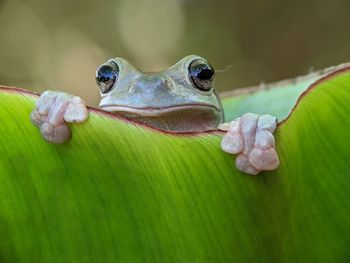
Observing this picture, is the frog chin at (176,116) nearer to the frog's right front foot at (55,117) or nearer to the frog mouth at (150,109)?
the frog mouth at (150,109)

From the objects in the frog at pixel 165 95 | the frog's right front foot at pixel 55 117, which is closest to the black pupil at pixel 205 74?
the frog at pixel 165 95

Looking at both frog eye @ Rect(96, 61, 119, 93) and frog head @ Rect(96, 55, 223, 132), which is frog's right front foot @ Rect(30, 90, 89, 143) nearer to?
frog head @ Rect(96, 55, 223, 132)

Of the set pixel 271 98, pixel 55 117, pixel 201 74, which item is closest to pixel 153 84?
pixel 201 74

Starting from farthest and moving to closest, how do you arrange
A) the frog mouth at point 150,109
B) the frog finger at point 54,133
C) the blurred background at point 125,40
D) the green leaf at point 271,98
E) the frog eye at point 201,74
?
the blurred background at point 125,40 < the green leaf at point 271,98 < the frog eye at point 201,74 < the frog mouth at point 150,109 < the frog finger at point 54,133

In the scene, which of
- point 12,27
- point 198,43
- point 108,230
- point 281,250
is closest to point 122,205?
point 108,230

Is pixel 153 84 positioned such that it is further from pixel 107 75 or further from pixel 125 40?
pixel 125 40

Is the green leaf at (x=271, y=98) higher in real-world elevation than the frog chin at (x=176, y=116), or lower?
higher

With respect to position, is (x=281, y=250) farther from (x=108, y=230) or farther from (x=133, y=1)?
(x=133, y=1)
